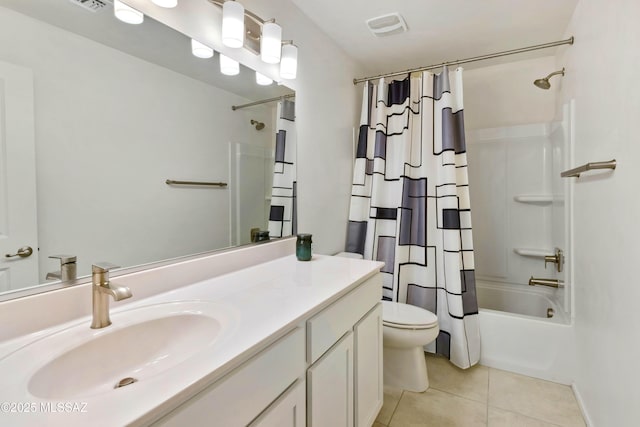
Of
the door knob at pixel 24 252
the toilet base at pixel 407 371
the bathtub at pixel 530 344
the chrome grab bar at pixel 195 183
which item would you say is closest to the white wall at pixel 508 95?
the bathtub at pixel 530 344

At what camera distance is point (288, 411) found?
85 cm

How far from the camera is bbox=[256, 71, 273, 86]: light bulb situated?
5.12 feet

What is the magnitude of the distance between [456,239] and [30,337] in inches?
83.2

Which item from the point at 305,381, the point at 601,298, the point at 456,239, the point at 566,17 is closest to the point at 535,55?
the point at 566,17

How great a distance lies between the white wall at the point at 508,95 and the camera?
8.44 feet

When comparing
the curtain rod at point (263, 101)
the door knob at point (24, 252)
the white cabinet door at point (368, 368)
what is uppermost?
the curtain rod at point (263, 101)

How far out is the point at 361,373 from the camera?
1299 millimetres

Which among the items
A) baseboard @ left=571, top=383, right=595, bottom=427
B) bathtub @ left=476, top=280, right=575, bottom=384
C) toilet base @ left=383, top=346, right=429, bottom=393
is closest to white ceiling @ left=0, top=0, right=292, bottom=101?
toilet base @ left=383, top=346, right=429, bottom=393

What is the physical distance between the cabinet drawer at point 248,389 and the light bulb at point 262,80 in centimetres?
124

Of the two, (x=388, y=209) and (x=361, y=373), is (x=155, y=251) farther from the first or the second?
A: (x=388, y=209)

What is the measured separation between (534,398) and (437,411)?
602 mm

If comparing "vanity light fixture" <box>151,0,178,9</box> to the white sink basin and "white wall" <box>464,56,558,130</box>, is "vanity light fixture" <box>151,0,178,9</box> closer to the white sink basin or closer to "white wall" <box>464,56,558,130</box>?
the white sink basin

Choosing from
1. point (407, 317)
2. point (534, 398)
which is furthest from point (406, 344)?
point (534, 398)

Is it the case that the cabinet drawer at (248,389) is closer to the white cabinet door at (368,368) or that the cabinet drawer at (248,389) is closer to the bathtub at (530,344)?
the white cabinet door at (368,368)
